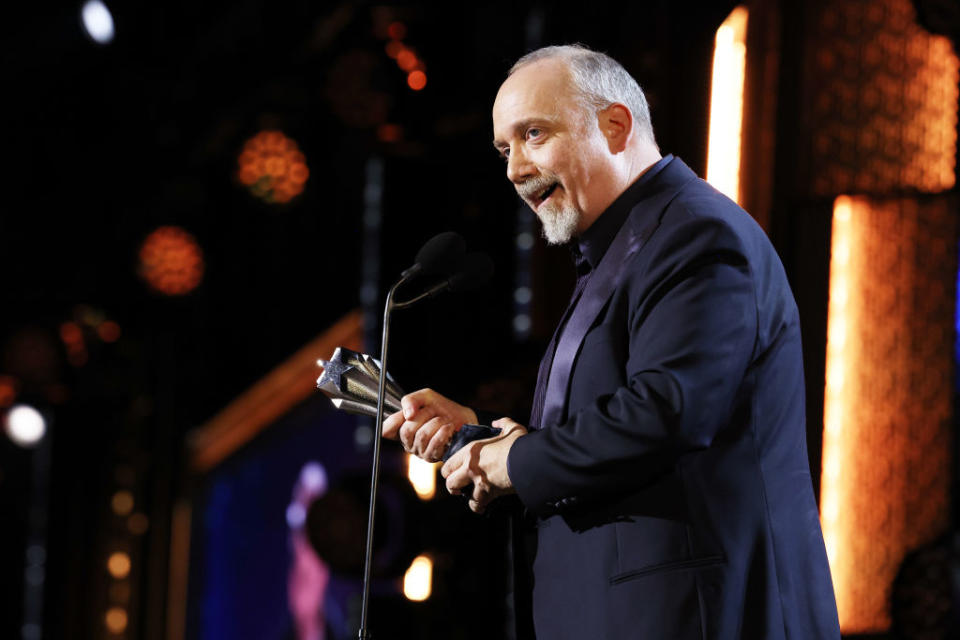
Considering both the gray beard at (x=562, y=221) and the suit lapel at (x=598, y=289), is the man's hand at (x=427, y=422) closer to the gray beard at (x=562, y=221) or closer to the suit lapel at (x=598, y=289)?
the suit lapel at (x=598, y=289)

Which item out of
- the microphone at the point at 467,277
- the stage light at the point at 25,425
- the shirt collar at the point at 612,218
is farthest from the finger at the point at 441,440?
the stage light at the point at 25,425

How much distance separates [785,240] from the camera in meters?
2.85

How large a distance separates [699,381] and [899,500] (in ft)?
4.50

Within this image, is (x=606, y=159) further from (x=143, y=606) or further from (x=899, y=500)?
(x=143, y=606)

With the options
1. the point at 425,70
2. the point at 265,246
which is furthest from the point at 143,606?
the point at 425,70

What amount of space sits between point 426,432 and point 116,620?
452 cm

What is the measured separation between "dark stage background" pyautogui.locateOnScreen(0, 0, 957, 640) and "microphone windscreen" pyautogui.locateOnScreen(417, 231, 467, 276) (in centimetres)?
184

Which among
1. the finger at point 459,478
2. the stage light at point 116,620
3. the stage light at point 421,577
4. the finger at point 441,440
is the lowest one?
the stage light at point 116,620

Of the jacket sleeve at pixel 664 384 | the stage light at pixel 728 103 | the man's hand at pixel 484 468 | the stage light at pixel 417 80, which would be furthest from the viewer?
the stage light at pixel 417 80

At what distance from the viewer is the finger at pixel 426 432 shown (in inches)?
81.5

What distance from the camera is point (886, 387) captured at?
284 centimetres

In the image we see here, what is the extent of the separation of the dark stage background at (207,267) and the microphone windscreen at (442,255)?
1.84 m

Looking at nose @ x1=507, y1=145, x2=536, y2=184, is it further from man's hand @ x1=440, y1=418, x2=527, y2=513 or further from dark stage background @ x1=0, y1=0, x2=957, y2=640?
dark stage background @ x1=0, y1=0, x2=957, y2=640

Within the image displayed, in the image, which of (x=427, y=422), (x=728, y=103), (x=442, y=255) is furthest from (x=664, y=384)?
(x=728, y=103)
